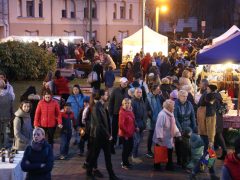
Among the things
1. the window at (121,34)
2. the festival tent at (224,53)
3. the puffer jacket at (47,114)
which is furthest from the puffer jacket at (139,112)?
the window at (121,34)

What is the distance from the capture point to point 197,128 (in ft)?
36.1

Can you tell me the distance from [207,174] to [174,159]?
1.31 metres

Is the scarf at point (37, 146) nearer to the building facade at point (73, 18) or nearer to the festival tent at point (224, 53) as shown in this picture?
the festival tent at point (224, 53)

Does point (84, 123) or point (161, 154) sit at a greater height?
point (84, 123)

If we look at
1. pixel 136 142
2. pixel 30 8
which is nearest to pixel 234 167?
pixel 136 142

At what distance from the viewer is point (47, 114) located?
1130 centimetres

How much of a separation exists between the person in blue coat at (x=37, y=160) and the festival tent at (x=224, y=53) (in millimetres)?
6650

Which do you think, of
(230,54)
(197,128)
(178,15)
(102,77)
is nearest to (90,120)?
Answer: (197,128)

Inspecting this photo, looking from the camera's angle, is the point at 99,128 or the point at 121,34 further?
the point at 121,34

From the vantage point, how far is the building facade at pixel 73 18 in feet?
163

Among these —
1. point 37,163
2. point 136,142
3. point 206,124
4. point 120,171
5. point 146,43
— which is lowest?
point 120,171

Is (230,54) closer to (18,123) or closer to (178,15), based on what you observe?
(18,123)

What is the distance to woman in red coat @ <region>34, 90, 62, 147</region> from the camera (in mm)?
11289

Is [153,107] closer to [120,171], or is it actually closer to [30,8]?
[120,171]
